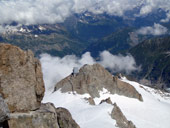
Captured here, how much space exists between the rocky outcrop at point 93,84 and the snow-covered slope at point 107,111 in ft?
10.6

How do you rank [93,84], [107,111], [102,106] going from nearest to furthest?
Answer: 1. [107,111]
2. [102,106]
3. [93,84]

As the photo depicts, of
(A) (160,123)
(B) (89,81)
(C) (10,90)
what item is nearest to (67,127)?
(C) (10,90)

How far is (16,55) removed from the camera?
23062mm

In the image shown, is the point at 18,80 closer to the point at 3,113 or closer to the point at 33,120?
the point at 33,120

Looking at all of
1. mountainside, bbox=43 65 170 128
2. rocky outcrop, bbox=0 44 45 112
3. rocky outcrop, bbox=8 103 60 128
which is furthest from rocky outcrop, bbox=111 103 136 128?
rocky outcrop, bbox=0 44 45 112

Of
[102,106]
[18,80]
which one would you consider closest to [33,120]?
[18,80]

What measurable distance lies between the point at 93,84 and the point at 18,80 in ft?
310

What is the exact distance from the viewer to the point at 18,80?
894 inches

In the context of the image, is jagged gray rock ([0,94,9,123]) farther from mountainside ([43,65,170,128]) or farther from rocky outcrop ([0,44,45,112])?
mountainside ([43,65,170,128])

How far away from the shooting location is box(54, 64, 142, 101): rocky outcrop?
11188cm

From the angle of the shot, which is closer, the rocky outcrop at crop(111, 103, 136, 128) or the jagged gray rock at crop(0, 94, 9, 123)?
the jagged gray rock at crop(0, 94, 9, 123)

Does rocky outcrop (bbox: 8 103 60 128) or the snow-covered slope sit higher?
rocky outcrop (bbox: 8 103 60 128)

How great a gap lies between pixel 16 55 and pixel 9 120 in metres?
6.23

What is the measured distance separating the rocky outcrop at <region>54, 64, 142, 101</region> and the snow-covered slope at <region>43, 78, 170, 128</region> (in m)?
3.22
